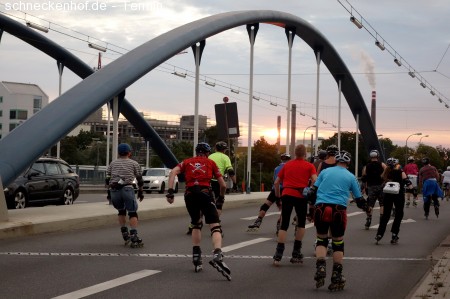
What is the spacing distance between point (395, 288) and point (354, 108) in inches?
1899

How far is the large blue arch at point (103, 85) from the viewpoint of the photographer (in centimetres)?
1560

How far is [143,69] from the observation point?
21578 mm

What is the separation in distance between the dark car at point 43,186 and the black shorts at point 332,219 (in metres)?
12.0

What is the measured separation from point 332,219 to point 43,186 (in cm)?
1353

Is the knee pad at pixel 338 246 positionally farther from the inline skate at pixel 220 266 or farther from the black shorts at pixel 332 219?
the inline skate at pixel 220 266

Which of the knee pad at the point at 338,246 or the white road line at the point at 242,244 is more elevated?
the knee pad at the point at 338,246

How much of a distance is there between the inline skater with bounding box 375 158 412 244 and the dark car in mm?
9960

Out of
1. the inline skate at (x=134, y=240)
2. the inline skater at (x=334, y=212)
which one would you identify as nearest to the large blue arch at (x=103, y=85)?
the inline skate at (x=134, y=240)

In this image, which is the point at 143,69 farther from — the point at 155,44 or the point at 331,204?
the point at 331,204

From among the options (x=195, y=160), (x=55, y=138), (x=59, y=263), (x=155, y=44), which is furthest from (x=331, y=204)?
(x=155, y=44)

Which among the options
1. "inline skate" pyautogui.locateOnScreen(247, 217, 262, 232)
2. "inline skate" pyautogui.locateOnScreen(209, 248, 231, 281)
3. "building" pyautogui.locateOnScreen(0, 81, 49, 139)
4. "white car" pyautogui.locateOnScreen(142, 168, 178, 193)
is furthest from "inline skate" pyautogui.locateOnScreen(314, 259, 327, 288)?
"building" pyautogui.locateOnScreen(0, 81, 49, 139)

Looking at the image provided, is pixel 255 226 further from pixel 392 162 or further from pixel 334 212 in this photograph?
pixel 334 212

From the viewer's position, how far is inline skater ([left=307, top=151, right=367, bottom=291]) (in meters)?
8.17

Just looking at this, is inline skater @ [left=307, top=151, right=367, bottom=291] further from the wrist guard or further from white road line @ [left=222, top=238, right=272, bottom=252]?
white road line @ [left=222, top=238, right=272, bottom=252]
